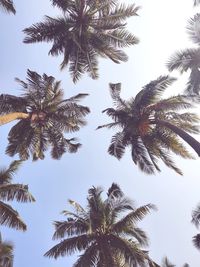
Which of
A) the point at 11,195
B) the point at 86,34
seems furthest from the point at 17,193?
the point at 86,34

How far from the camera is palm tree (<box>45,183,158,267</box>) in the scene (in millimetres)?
24750

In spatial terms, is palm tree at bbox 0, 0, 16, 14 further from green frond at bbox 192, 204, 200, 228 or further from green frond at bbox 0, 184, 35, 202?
green frond at bbox 192, 204, 200, 228

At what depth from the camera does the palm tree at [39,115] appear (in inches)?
1073

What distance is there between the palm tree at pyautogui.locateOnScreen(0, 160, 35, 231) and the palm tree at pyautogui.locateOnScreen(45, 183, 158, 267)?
2685 mm

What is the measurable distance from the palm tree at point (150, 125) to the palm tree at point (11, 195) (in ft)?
17.9

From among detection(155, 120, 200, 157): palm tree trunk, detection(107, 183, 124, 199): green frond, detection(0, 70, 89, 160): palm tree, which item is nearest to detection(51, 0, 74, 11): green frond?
detection(0, 70, 89, 160): palm tree

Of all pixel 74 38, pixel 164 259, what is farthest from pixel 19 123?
pixel 164 259

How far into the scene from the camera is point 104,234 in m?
26.1

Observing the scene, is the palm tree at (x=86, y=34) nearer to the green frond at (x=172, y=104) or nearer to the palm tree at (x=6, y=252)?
the green frond at (x=172, y=104)

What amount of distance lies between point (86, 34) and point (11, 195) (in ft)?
36.0

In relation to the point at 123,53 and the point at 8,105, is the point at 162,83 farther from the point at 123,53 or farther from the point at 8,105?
the point at 8,105

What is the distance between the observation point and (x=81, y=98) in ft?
94.0

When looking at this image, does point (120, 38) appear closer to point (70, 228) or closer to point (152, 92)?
point (152, 92)

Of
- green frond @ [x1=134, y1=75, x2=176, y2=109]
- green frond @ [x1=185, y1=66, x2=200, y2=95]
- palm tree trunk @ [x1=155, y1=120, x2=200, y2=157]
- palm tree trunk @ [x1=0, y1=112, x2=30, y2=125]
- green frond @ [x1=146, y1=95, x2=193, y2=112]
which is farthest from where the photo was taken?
green frond @ [x1=185, y1=66, x2=200, y2=95]
